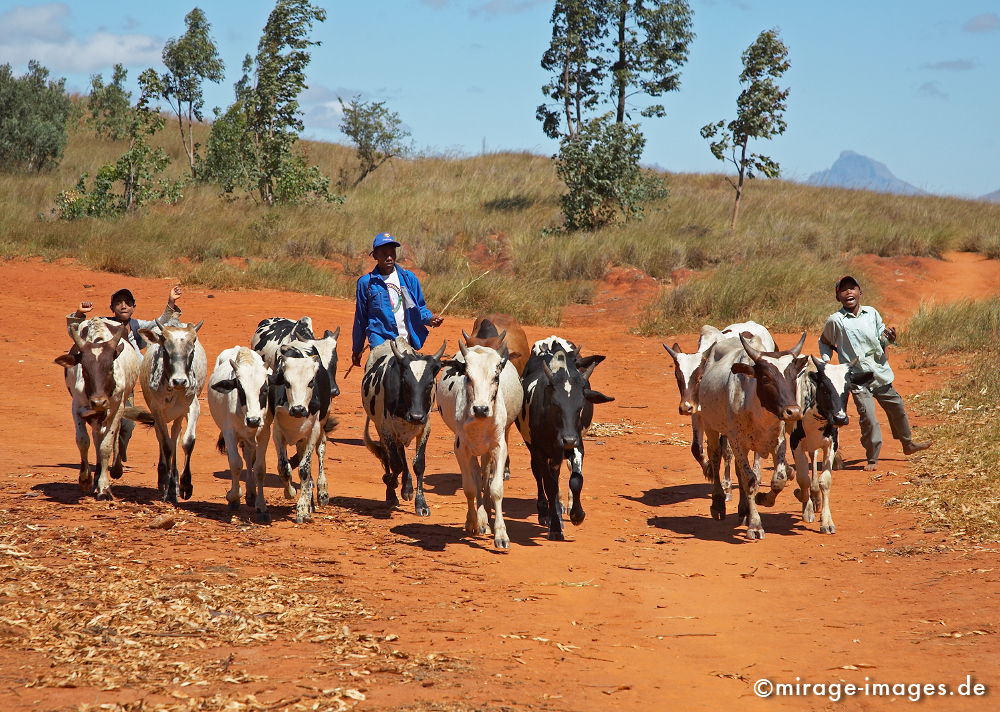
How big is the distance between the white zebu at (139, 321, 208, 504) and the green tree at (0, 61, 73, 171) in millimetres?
26612

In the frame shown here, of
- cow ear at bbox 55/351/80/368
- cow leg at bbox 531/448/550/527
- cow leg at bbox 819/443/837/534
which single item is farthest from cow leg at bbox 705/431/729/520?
cow ear at bbox 55/351/80/368

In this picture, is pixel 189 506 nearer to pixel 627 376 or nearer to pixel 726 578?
pixel 726 578

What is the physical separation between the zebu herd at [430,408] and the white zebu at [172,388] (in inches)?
0.5

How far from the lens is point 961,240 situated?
2928cm

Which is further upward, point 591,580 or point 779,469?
point 779,469

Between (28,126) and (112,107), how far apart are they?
1050 cm

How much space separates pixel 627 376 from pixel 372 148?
21996mm

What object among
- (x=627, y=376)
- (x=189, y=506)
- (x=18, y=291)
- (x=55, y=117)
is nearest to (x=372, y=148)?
(x=55, y=117)

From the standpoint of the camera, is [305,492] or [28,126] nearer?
[305,492]

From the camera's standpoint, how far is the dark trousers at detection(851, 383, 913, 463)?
11.3 m

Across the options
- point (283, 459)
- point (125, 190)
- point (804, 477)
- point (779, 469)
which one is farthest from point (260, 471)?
point (125, 190)

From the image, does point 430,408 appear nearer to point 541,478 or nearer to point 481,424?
point 481,424

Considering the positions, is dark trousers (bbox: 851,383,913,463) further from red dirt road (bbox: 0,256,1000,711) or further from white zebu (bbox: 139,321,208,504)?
white zebu (bbox: 139,321,208,504)

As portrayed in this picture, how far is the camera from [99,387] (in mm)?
9344
